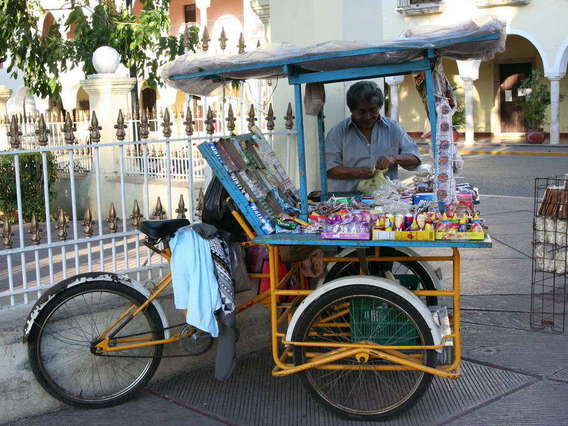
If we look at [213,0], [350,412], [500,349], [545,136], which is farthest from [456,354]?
[213,0]

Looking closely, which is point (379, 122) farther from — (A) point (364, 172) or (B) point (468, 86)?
(B) point (468, 86)

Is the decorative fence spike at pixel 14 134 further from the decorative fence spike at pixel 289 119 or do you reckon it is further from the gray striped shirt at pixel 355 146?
the gray striped shirt at pixel 355 146

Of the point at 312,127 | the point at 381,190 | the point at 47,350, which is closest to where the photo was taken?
the point at 47,350

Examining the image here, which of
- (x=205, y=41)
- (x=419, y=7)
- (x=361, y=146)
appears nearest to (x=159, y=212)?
(x=205, y=41)

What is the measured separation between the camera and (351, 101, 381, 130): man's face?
514 centimetres

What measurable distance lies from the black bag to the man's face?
1.28 m

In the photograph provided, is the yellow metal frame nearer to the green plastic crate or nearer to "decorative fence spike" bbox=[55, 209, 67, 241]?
the green plastic crate

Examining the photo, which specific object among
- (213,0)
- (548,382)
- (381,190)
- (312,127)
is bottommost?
(548,382)

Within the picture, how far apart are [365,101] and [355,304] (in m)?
1.63

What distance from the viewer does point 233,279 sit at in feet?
14.2

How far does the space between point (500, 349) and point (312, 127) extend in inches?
79.2

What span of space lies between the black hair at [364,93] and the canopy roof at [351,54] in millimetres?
794

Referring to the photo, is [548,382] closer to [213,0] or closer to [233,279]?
[233,279]

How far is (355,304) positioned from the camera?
404 cm
